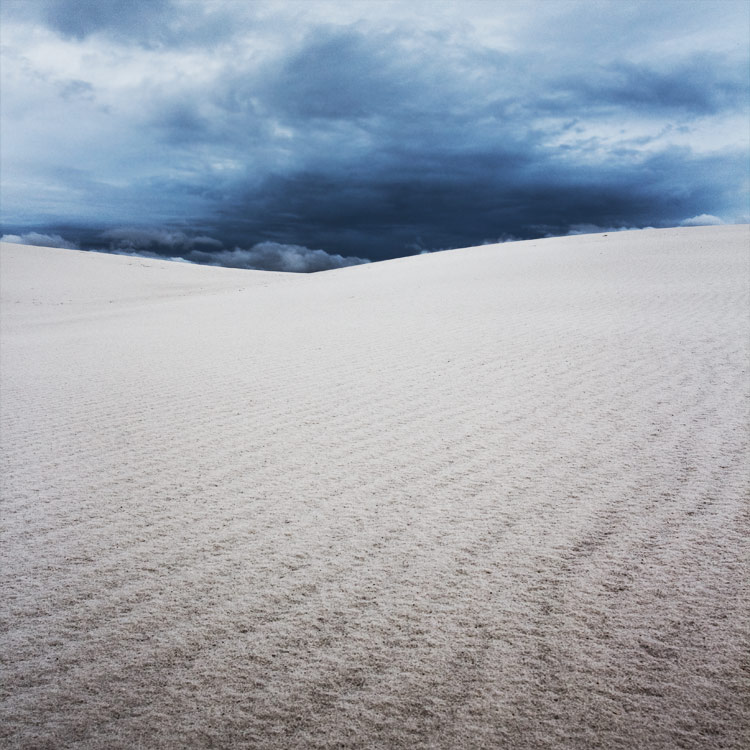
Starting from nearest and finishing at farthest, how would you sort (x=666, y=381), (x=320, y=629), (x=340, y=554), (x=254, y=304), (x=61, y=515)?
(x=320, y=629)
(x=340, y=554)
(x=61, y=515)
(x=666, y=381)
(x=254, y=304)

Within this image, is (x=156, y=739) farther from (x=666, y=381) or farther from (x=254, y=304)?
(x=254, y=304)

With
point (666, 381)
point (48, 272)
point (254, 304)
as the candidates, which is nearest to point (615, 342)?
point (666, 381)

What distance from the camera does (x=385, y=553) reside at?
3.00 metres

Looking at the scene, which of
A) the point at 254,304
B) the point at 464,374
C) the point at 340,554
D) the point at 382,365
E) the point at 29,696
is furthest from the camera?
the point at 254,304

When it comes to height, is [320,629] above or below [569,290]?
below

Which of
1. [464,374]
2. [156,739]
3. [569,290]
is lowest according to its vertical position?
[156,739]

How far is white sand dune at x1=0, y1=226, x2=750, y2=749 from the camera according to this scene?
2.00 m

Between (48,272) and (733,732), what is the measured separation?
104 ft

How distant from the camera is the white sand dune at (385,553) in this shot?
2.00m

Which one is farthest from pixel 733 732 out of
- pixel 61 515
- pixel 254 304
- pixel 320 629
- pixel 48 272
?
pixel 48 272

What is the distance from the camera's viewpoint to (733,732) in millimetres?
1875

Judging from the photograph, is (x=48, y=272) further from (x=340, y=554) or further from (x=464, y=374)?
(x=340, y=554)

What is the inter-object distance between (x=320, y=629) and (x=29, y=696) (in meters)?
1.15

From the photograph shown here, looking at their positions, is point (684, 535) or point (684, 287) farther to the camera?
point (684, 287)
